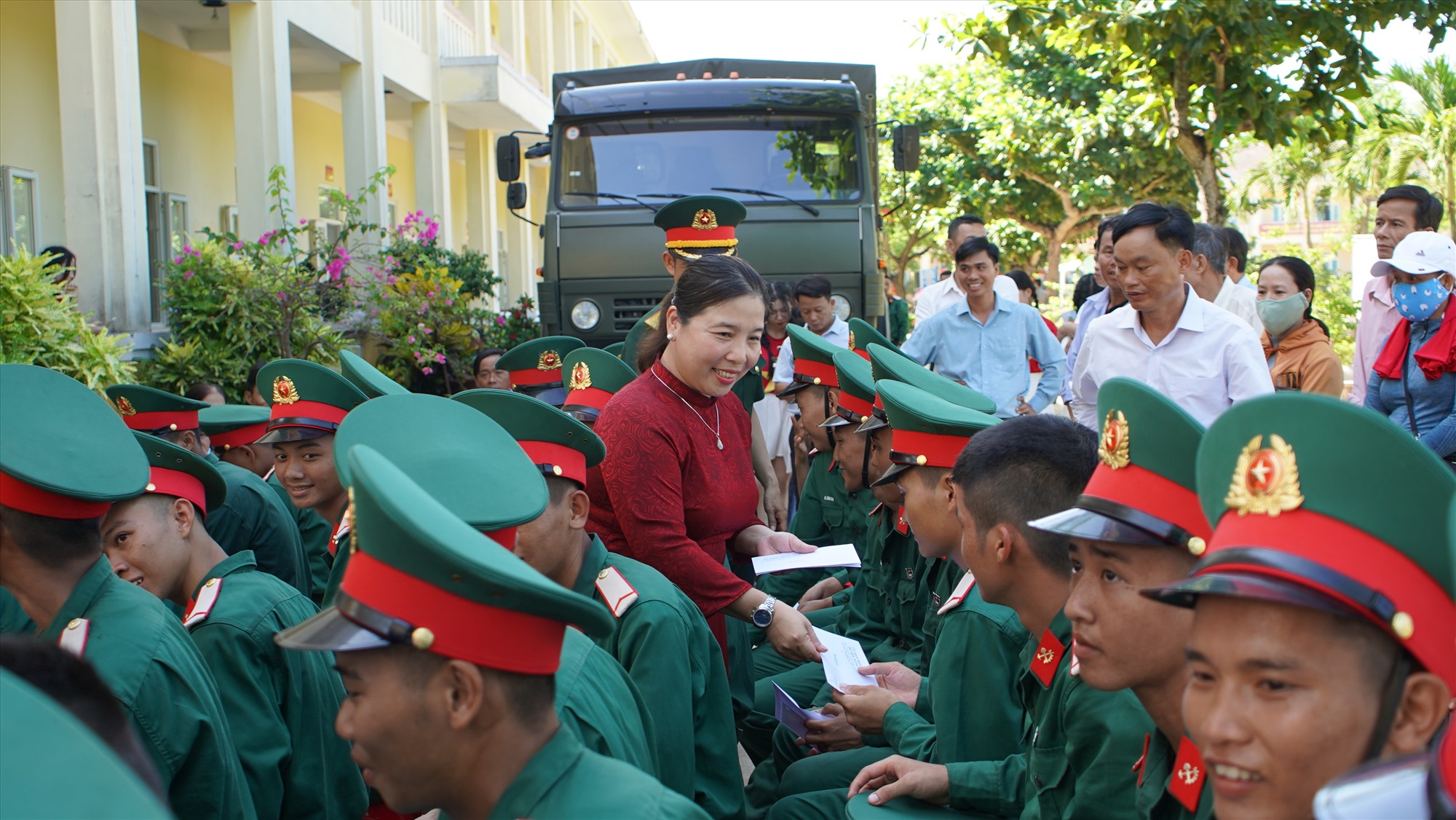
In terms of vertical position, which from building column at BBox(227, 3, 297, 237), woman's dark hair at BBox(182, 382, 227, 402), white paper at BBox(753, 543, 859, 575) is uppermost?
building column at BBox(227, 3, 297, 237)

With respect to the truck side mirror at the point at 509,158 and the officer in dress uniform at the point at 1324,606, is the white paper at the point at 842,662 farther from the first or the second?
the truck side mirror at the point at 509,158

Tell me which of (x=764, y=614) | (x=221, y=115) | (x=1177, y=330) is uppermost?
(x=221, y=115)

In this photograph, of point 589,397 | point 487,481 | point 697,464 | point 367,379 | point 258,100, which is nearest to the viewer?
point 487,481

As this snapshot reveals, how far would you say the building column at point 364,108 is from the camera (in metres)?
12.5

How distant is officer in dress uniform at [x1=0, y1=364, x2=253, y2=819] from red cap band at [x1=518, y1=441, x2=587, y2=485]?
830 millimetres

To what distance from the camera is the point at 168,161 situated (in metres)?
11.0

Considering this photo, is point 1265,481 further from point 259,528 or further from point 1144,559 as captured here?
point 259,528

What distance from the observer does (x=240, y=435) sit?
16.1ft

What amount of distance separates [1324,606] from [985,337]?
231 inches

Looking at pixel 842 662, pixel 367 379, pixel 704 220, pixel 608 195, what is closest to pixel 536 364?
pixel 704 220

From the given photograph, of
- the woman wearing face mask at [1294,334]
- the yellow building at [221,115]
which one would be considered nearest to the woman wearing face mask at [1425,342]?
the woman wearing face mask at [1294,334]

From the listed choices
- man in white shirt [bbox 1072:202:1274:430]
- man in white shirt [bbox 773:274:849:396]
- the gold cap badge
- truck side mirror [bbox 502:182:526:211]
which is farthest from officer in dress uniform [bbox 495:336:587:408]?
truck side mirror [bbox 502:182:526:211]

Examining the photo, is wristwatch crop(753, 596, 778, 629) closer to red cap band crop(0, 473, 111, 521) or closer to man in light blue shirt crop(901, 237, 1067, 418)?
red cap band crop(0, 473, 111, 521)

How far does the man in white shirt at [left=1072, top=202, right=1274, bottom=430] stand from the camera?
4.30 metres
